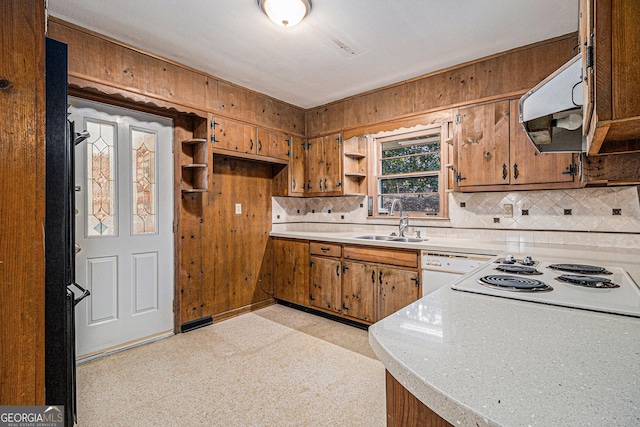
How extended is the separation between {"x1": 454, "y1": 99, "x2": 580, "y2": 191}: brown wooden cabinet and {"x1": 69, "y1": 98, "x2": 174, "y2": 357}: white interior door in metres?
2.83

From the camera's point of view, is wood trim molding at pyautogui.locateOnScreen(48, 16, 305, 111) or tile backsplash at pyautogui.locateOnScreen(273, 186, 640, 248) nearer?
wood trim molding at pyautogui.locateOnScreen(48, 16, 305, 111)

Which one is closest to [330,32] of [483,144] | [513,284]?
[483,144]

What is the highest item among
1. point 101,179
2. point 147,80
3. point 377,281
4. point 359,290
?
point 147,80

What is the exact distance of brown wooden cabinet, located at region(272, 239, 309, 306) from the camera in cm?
374

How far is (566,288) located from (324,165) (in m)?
3.06

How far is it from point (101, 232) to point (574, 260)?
3555mm

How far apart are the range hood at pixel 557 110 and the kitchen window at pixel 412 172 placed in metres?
1.67

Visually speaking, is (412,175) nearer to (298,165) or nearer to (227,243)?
(298,165)

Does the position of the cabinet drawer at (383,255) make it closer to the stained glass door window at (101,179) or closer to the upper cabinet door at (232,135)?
the upper cabinet door at (232,135)

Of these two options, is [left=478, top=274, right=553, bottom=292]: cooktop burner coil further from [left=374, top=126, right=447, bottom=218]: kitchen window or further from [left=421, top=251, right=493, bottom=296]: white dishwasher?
[left=374, top=126, right=447, bottom=218]: kitchen window

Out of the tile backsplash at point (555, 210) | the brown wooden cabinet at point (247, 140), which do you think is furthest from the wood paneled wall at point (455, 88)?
the tile backsplash at point (555, 210)

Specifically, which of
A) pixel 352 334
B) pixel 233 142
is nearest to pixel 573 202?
pixel 352 334

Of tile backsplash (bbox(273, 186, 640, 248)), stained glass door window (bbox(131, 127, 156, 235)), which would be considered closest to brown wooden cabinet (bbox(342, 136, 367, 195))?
tile backsplash (bbox(273, 186, 640, 248))

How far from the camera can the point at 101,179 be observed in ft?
8.91
